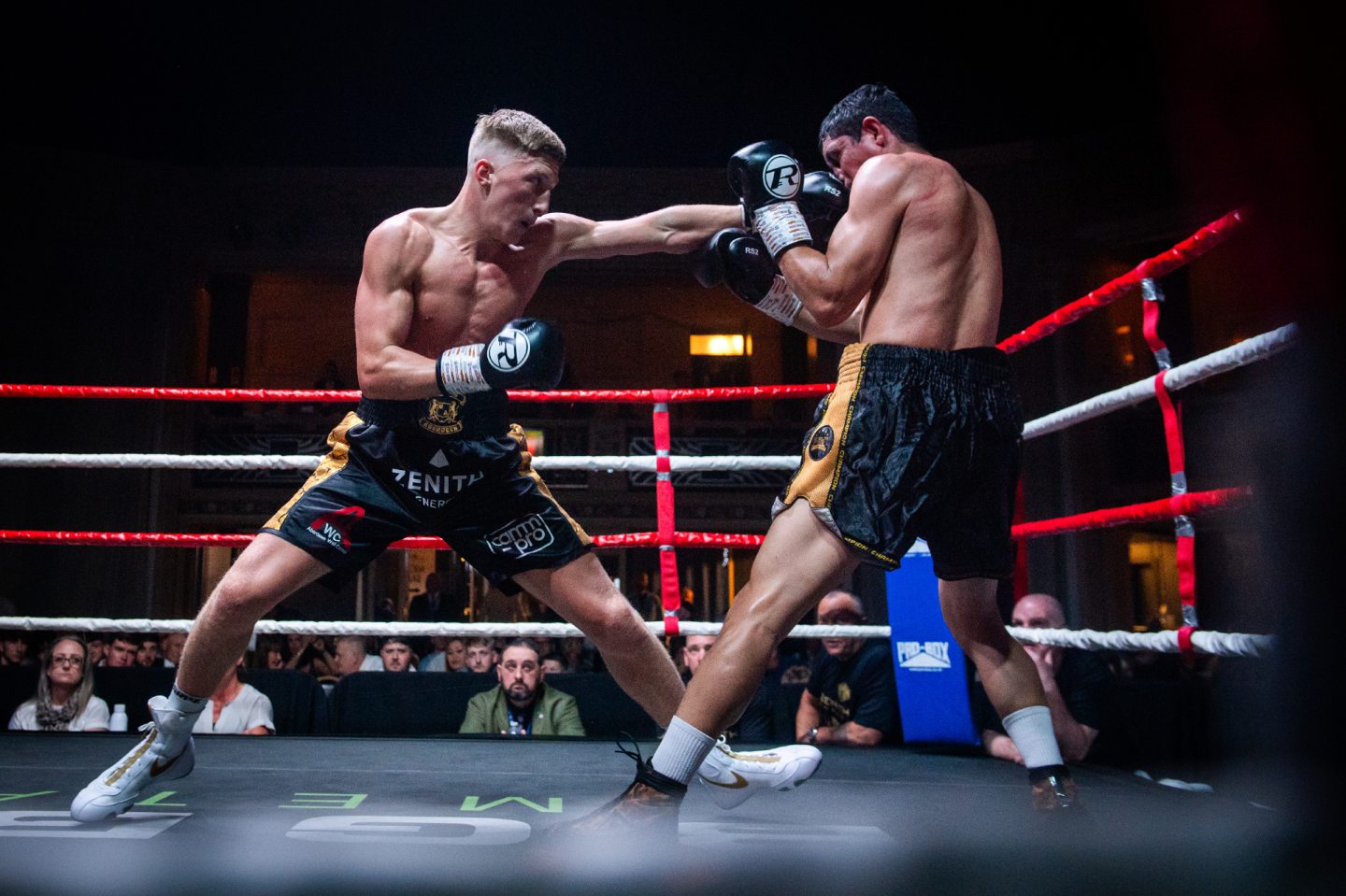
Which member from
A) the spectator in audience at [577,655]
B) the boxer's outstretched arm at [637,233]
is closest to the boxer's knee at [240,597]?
the boxer's outstretched arm at [637,233]

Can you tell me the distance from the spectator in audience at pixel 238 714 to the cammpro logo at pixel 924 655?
1.74 metres

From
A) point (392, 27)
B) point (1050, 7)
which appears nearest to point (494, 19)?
point (392, 27)

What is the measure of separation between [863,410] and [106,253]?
8635mm

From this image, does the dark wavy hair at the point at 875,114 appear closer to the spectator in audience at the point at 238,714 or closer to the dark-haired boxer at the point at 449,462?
the dark-haired boxer at the point at 449,462

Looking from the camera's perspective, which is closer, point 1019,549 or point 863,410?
point 863,410

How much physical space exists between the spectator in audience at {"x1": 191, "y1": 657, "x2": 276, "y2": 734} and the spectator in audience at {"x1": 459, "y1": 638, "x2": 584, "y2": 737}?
1.83ft

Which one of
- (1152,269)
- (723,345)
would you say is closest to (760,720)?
(1152,269)

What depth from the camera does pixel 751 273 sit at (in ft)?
5.78

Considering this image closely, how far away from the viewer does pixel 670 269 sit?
30.4 ft

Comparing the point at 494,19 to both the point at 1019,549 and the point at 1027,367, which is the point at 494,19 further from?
the point at 1027,367

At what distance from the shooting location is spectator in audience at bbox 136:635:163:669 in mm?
4973

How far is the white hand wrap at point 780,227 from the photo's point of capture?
1.55 metres

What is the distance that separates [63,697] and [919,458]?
261 centimetres

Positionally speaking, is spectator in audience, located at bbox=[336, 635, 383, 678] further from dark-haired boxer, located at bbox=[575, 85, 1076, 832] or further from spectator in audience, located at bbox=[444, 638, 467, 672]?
dark-haired boxer, located at bbox=[575, 85, 1076, 832]
